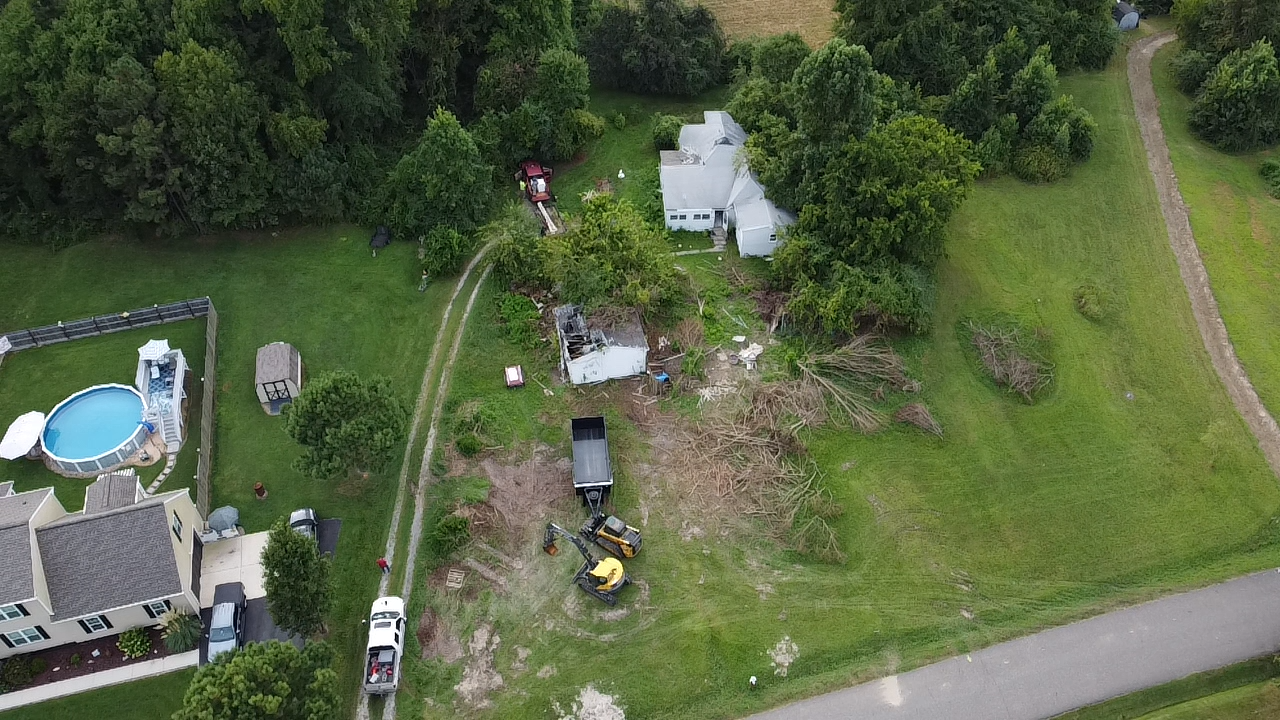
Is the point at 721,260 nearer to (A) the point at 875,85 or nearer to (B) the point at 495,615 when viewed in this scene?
(A) the point at 875,85

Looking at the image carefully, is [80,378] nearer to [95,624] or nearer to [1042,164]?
[95,624]

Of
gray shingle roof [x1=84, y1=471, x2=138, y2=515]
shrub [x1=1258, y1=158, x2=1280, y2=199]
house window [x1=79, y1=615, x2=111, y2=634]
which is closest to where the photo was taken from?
house window [x1=79, y1=615, x2=111, y2=634]

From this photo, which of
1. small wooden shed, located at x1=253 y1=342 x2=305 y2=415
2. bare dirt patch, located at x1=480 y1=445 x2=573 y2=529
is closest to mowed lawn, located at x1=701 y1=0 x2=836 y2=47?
bare dirt patch, located at x1=480 y1=445 x2=573 y2=529

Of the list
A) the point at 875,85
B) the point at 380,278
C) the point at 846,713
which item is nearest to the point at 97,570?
the point at 380,278

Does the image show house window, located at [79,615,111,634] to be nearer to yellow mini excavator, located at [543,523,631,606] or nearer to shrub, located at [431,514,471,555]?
shrub, located at [431,514,471,555]

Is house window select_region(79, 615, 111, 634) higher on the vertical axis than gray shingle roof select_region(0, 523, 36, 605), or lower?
lower

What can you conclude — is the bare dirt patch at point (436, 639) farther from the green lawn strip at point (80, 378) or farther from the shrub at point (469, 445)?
the green lawn strip at point (80, 378)

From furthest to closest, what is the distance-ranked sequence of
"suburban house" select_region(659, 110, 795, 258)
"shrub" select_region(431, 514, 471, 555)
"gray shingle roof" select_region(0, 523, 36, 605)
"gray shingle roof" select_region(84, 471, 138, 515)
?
"suburban house" select_region(659, 110, 795, 258) < "shrub" select_region(431, 514, 471, 555) < "gray shingle roof" select_region(84, 471, 138, 515) < "gray shingle roof" select_region(0, 523, 36, 605)

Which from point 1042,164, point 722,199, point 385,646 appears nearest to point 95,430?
point 385,646
